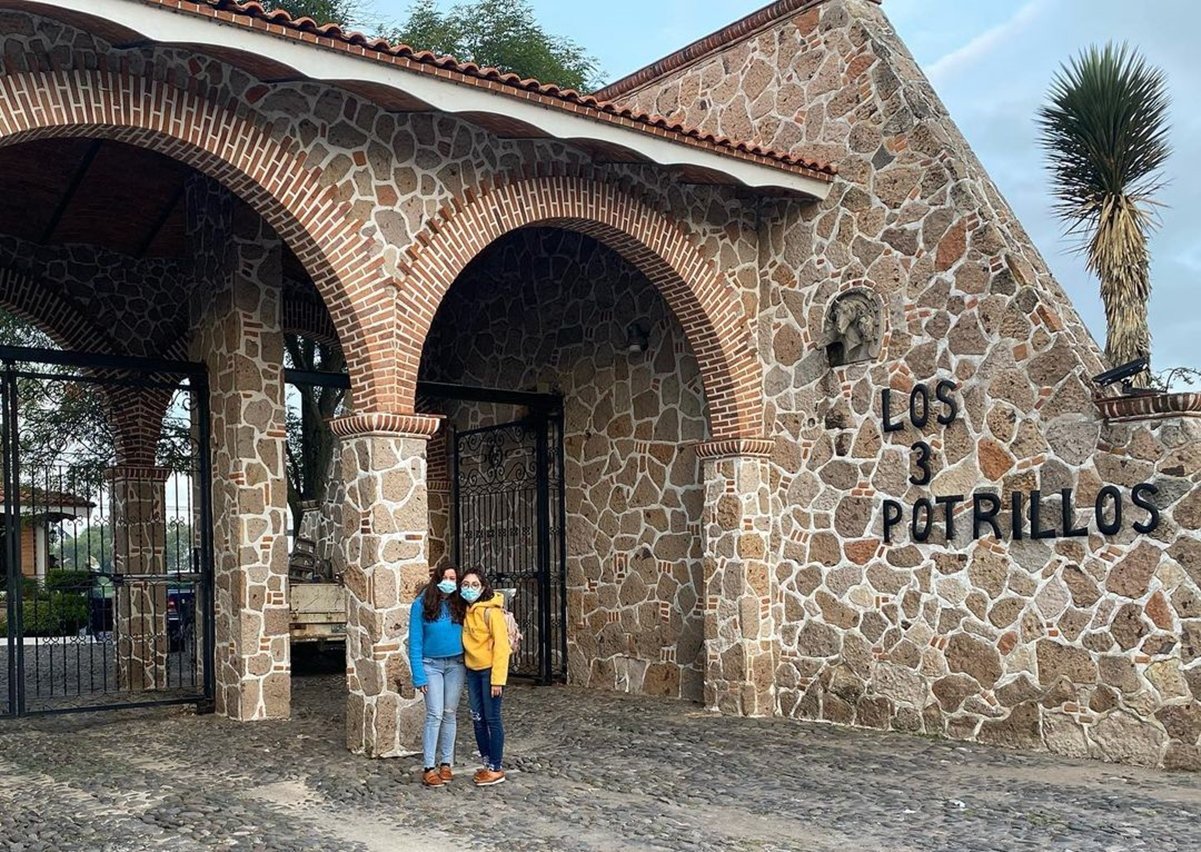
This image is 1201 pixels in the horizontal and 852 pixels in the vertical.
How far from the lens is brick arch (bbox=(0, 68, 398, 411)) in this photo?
6695mm

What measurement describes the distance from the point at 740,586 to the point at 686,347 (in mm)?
2288

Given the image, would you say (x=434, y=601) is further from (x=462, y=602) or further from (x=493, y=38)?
(x=493, y=38)

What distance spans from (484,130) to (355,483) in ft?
8.61

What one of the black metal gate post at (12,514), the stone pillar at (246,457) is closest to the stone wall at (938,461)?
the stone pillar at (246,457)

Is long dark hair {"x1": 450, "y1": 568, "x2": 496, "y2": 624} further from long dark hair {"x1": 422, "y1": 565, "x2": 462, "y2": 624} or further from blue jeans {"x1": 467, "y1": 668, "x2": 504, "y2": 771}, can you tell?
blue jeans {"x1": 467, "y1": 668, "x2": 504, "y2": 771}

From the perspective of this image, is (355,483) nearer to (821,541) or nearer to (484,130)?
(484,130)

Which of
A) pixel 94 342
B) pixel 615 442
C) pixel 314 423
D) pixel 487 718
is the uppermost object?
pixel 94 342

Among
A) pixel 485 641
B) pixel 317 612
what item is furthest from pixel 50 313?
pixel 485 641

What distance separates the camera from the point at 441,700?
707cm

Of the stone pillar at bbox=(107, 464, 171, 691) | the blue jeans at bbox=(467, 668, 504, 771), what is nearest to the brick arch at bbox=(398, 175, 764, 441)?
the blue jeans at bbox=(467, 668, 504, 771)

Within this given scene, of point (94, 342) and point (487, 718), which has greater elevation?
point (94, 342)

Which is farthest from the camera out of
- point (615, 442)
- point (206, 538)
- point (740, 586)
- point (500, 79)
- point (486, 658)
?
point (615, 442)

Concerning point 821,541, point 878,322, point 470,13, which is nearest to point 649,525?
point 821,541

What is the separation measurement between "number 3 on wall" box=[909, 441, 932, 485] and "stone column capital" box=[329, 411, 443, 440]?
3.53 metres
